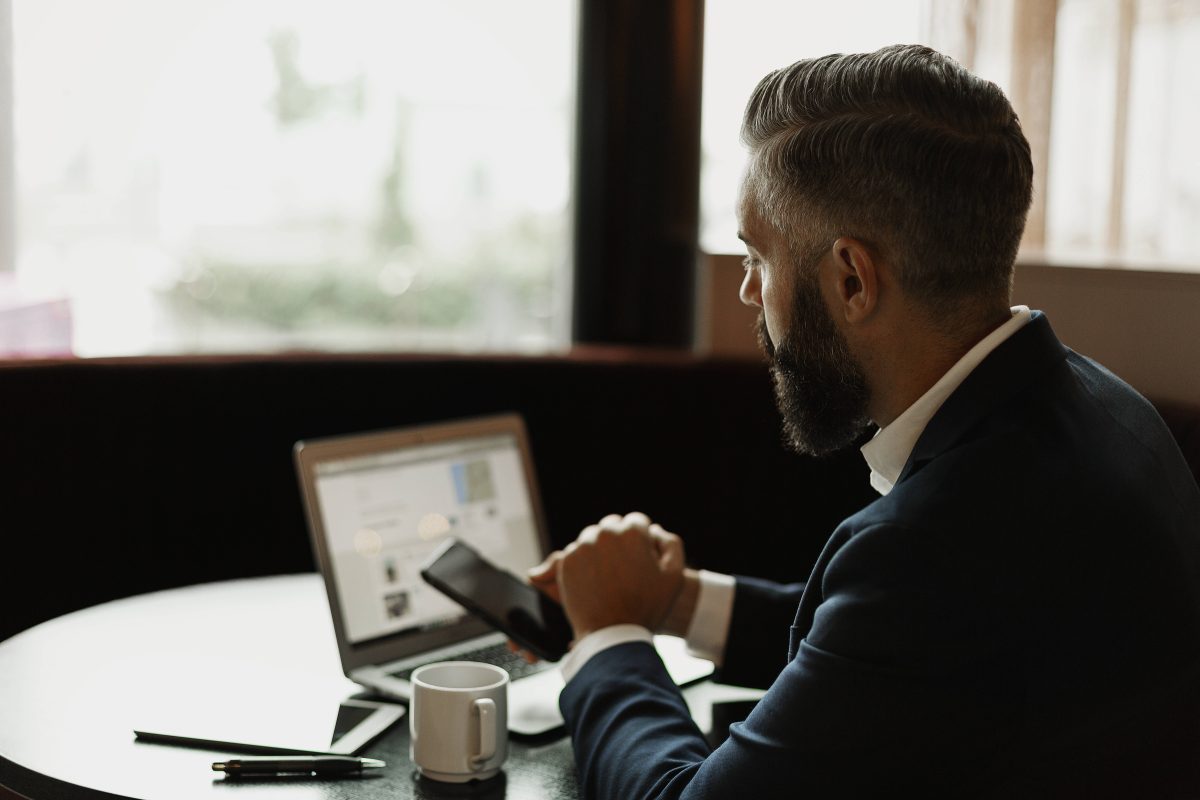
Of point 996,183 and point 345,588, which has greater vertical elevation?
point 996,183

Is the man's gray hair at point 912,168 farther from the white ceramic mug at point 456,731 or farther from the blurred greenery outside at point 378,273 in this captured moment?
the blurred greenery outside at point 378,273

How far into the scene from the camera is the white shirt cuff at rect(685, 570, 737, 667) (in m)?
1.40

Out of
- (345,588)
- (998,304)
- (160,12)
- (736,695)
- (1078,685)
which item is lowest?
(736,695)

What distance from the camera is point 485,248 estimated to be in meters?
3.81

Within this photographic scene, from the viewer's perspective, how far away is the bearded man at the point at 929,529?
0.85 metres

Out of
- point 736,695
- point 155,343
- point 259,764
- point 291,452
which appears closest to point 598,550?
point 736,695

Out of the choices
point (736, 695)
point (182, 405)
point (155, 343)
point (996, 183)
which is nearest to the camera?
point (996, 183)

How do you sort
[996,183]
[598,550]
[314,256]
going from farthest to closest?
[314,256]
[598,550]
[996,183]

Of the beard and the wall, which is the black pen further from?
the wall

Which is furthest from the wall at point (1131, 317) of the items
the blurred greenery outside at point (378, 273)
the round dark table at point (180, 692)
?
the blurred greenery outside at point (378, 273)

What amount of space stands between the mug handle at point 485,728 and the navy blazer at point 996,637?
0.50ft

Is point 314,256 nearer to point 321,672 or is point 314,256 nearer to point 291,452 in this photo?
point 291,452

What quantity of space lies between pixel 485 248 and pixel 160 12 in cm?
116

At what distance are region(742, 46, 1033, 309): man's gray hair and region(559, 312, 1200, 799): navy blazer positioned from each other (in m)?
0.11
